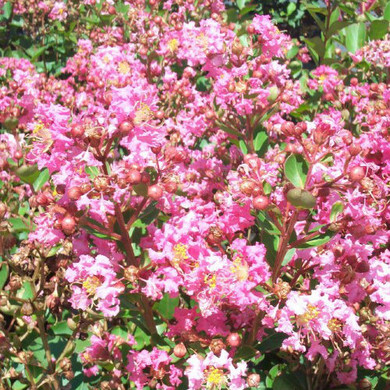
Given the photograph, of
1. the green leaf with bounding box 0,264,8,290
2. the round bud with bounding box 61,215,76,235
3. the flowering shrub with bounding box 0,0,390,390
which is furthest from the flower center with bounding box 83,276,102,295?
the green leaf with bounding box 0,264,8,290

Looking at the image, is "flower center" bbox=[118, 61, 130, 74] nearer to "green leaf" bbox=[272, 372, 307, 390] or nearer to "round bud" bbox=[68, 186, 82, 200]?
"round bud" bbox=[68, 186, 82, 200]

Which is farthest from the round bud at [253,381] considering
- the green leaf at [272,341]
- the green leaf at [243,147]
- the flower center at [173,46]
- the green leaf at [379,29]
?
the green leaf at [379,29]

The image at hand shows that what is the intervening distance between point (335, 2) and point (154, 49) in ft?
3.74

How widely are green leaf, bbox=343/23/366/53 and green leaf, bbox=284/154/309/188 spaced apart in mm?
1756

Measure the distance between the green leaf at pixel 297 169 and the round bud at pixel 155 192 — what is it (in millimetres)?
278

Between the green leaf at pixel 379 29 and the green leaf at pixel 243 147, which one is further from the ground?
the green leaf at pixel 379 29

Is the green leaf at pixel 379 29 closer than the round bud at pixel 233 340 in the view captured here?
No

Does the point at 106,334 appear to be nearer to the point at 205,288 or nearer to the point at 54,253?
the point at 54,253

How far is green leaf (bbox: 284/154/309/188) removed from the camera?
104cm

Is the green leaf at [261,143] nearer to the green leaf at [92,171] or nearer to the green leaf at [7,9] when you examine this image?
the green leaf at [92,171]

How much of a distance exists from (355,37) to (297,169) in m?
1.81

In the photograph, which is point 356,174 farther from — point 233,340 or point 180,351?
point 180,351

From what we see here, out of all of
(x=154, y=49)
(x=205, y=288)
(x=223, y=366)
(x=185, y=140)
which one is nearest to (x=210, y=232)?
(x=205, y=288)

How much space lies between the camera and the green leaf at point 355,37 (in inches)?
101
